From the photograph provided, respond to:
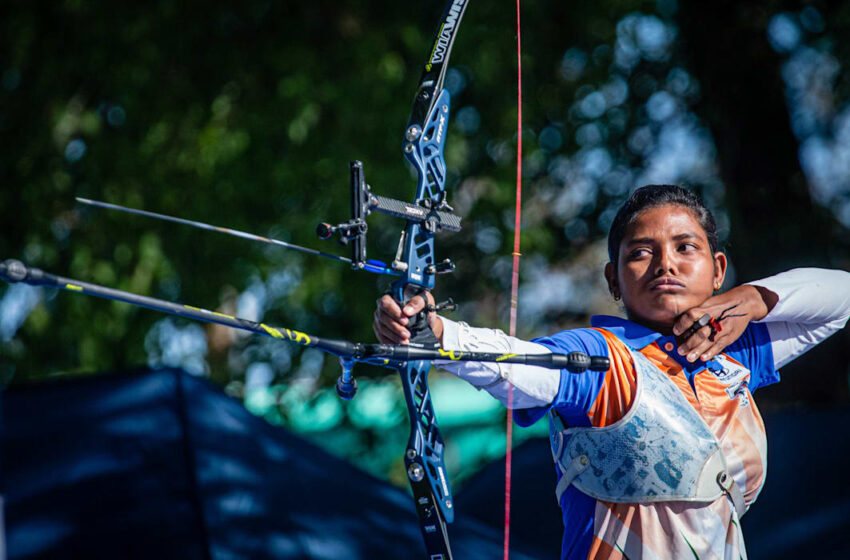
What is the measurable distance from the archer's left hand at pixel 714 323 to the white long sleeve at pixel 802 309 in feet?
0.28

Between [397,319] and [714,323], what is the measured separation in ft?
→ 2.13

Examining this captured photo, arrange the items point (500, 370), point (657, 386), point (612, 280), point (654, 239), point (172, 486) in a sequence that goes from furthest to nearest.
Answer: point (172, 486)
point (612, 280)
point (654, 239)
point (657, 386)
point (500, 370)

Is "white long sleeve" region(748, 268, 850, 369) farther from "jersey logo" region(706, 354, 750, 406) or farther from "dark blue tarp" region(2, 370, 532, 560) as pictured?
"dark blue tarp" region(2, 370, 532, 560)

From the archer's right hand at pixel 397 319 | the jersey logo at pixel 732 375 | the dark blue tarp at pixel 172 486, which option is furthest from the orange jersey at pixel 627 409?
the dark blue tarp at pixel 172 486

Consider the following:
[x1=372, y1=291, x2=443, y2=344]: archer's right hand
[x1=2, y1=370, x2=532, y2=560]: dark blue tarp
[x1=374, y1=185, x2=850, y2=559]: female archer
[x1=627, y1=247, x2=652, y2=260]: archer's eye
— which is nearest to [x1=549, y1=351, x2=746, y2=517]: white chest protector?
[x1=374, y1=185, x2=850, y2=559]: female archer

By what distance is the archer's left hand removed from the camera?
174cm

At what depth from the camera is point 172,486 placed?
2.63 m

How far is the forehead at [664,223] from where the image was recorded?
1.80 metres

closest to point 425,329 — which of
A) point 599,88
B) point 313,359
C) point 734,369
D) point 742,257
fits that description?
point 734,369

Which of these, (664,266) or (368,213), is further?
(664,266)

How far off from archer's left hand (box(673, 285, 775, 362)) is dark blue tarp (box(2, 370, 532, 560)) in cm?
144

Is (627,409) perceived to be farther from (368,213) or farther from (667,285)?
(368,213)

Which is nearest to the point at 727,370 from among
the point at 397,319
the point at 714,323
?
the point at 714,323

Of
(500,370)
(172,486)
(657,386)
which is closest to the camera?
(500,370)
